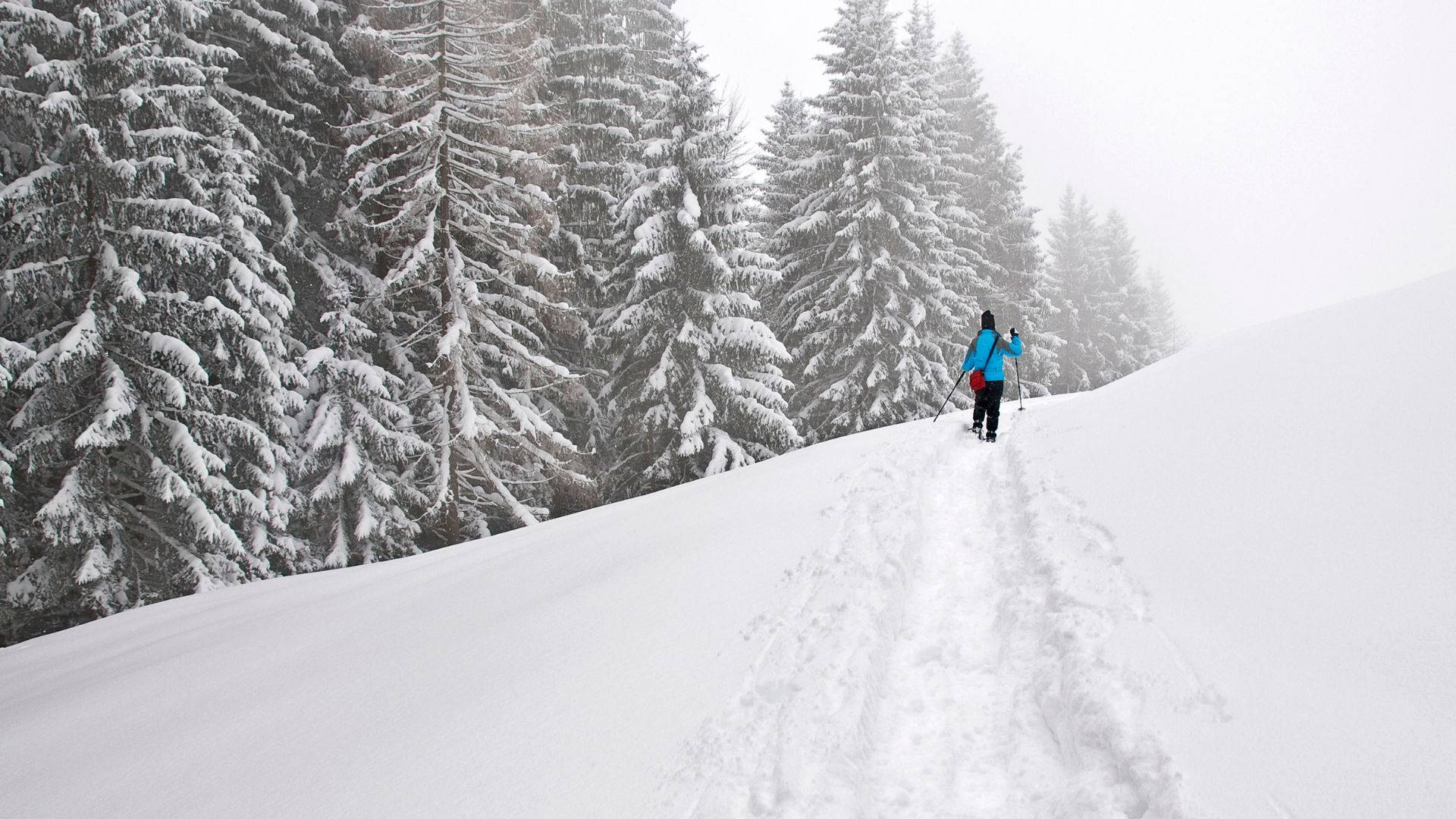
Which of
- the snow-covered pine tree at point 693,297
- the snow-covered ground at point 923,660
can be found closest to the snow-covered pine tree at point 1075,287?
the snow-covered pine tree at point 693,297

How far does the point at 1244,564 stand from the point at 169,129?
14.1 metres

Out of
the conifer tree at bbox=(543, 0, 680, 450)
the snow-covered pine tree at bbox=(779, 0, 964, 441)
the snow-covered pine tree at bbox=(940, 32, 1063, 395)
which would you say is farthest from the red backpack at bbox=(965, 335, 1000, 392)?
the snow-covered pine tree at bbox=(940, 32, 1063, 395)

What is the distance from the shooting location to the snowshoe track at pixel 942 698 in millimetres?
3273

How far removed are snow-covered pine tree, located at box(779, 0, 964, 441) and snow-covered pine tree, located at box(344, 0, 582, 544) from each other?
7952 mm

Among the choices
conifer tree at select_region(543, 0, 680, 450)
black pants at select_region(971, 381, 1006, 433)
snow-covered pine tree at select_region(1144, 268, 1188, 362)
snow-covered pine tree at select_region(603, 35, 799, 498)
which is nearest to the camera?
black pants at select_region(971, 381, 1006, 433)

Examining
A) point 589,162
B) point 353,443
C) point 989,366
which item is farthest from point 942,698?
point 589,162

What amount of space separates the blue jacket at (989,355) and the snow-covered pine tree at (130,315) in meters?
11.7

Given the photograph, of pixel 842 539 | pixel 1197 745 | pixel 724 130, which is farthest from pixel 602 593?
pixel 724 130

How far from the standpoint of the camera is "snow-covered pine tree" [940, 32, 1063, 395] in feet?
77.8

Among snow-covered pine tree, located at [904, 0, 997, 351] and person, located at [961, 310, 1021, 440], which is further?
snow-covered pine tree, located at [904, 0, 997, 351]

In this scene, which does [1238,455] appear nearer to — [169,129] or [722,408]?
[722,408]

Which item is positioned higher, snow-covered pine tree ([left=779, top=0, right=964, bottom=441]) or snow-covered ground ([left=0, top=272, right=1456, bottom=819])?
snow-covered pine tree ([left=779, top=0, right=964, bottom=441])

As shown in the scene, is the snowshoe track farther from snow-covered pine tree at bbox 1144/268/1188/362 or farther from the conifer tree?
snow-covered pine tree at bbox 1144/268/1188/362

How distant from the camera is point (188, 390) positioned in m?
10.0
